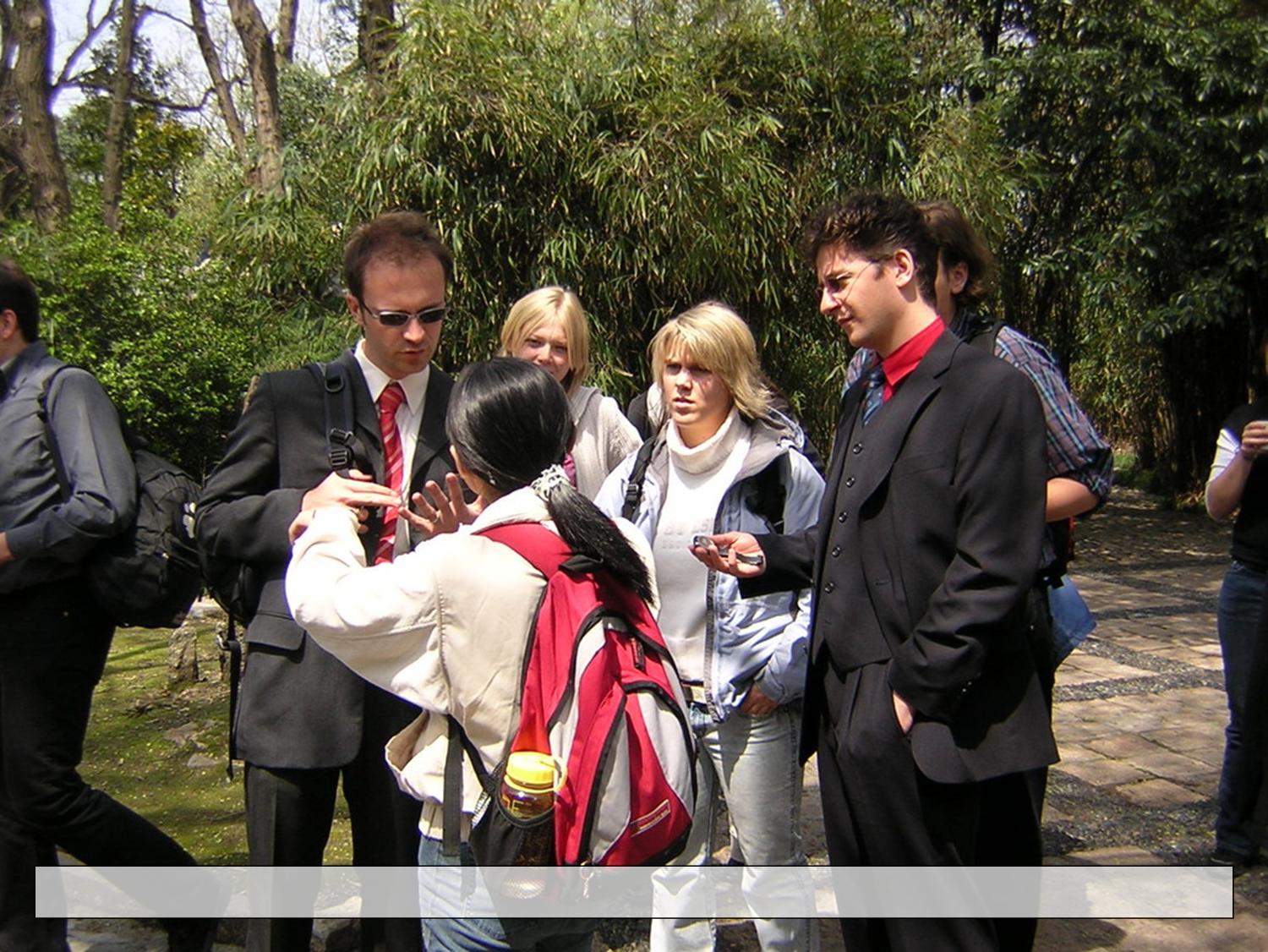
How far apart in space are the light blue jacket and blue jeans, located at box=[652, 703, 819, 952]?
0.08 meters

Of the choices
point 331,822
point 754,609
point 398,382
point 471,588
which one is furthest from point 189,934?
point 471,588

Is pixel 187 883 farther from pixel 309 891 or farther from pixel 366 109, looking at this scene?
pixel 366 109

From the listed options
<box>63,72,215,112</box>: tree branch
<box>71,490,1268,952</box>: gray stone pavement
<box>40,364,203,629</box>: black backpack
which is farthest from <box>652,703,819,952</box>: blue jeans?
<box>63,72,215,112</box>: tree branch

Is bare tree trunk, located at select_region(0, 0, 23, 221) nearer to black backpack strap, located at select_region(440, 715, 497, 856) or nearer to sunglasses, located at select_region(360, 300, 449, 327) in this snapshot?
sunglasses, located at select_region(360, 300, 449, 327)

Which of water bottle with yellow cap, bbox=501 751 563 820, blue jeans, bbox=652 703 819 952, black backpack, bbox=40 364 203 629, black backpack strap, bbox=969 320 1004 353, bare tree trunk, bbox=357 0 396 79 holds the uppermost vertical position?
bare tree trunk, bbox=357 0 396 79

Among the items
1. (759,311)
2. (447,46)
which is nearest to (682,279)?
(759,311)

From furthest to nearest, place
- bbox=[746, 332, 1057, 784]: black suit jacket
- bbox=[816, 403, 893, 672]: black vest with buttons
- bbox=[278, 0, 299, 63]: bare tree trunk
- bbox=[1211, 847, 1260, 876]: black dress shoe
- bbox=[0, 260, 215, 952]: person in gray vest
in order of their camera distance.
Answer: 1. bbox=[278, 0, 299, 63]: bare tree trunk
2. bbox=[1211, 847, 1260, 876]: black dress shoe
3. bbox=[0, 260, 215, 952]: person in gray vest
4. bbox=[816, 403, 893, 672]: black vest with buttons
5. bbox=[746, 332, 1057, 784]: black suit jacket

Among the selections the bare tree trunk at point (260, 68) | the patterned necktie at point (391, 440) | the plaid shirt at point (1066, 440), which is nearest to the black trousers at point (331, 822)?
the patterned necktie at point (391, 440)

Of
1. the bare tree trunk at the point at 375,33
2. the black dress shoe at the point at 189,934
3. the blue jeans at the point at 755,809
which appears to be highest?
the bare tree trunk at the point at 375,33

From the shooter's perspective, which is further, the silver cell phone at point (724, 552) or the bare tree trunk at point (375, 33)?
the bare tree trunk at point (375, 33)

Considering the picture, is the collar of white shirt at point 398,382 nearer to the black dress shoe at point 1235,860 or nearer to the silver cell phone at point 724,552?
the silver cell phone at point 724,552

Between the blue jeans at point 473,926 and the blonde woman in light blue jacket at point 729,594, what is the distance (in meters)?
0.81

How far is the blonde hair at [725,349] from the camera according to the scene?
310 cm

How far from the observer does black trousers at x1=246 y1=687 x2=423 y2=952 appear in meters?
2.61
